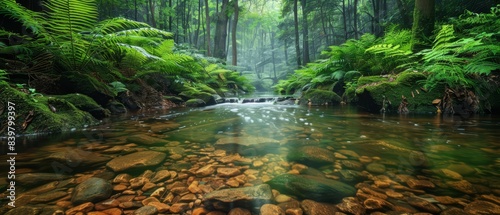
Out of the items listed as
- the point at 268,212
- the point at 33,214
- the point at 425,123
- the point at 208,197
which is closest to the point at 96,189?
the point at 33,214

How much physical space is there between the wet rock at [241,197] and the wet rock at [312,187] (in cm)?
13

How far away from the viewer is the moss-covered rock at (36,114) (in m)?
2.54

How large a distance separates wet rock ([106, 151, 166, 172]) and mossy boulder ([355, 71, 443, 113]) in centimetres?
477

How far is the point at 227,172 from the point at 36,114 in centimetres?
274

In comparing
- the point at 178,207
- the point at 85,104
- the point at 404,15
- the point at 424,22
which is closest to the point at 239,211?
the point at 178,207

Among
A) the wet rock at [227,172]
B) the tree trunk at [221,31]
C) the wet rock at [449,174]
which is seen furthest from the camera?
the tree trunk at [221,31]

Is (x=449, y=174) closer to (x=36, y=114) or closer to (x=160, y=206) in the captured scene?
(x=160, y=206)

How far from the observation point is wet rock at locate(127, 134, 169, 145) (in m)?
2.37

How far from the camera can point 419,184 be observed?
1.38 metres

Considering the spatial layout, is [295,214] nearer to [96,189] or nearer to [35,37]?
[96,189]

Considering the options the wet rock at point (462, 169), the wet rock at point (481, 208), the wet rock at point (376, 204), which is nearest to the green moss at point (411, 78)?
the wet rock at point (462, 169)

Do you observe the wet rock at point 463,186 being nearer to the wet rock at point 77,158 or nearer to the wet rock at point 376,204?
the wet rock at point 376,204

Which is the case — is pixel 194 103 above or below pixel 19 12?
→ below

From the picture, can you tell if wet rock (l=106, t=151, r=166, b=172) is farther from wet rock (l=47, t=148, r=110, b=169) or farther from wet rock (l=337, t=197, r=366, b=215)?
wet rock (l=337, t=197, r=366, b=215)
